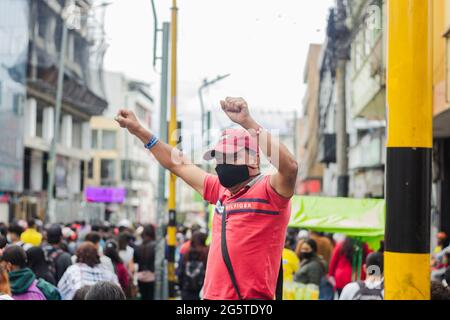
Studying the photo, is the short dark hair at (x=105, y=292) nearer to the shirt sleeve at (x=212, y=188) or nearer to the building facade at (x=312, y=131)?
the shirt sleeve at (x=212, y=188)

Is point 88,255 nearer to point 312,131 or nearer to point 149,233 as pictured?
point 149,233

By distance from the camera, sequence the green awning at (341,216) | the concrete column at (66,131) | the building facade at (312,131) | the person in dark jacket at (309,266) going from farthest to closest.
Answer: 1. the building facade at (312,131)
2. the concrete column at (66,131)
3. the green awning at (341,216)
4. the person in dark jacket at (309,266)

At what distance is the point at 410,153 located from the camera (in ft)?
9.93

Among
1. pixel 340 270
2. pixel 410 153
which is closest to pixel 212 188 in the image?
pixel 410 153

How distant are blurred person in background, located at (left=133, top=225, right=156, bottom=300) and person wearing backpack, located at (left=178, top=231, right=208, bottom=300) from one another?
286 cm

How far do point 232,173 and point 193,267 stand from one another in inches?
309

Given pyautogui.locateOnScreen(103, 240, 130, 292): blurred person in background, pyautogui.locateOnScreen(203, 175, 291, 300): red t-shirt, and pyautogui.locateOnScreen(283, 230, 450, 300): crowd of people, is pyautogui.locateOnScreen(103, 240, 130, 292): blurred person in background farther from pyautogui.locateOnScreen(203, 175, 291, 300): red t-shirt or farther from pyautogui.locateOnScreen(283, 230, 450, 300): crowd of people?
pyautogui.locateOnScreen(203, 175, 291, 300): red t-shirt

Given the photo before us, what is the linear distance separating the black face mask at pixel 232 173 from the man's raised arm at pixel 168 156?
468 millimetres

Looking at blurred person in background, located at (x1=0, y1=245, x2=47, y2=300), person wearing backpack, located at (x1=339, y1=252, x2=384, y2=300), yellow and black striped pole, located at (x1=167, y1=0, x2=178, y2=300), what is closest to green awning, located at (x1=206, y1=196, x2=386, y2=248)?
person wearing backpack, located at (x1=339, y1=252, x2=384, y2=300)

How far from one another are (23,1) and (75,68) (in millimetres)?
12857

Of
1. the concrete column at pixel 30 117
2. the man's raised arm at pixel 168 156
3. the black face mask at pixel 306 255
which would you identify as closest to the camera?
the man's raised arm at pixel 168 156

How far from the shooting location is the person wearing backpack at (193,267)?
11.4 m

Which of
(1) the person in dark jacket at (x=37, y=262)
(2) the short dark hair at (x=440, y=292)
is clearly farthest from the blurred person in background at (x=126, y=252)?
(2) the short dark hair at (x=440, y=292)

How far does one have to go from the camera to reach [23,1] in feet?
123
